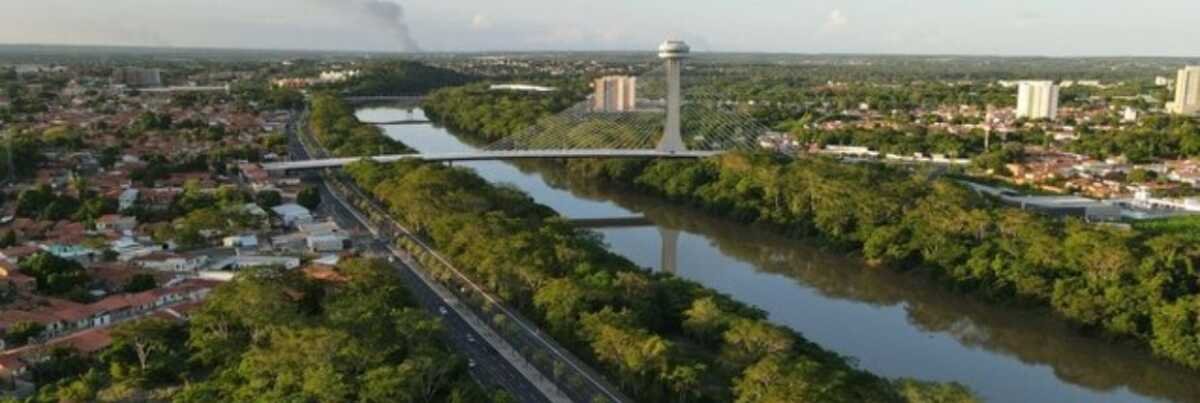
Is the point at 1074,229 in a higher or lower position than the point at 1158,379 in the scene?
higher

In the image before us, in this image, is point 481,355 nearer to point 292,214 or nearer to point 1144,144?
point 292,214

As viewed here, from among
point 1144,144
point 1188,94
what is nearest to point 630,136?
point 1144,144

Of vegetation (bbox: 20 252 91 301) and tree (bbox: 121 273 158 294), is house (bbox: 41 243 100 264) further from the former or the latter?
tree (bbox: 121 273 158 294)

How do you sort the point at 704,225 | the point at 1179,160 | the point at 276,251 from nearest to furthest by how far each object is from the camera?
the point at 276,251 → the point at 704,225 → the point at 1179,160

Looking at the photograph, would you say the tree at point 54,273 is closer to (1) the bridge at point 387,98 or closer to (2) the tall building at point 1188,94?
(1) the bridge at point 387,98

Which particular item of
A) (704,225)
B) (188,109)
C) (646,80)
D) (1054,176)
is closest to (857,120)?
(646,80)

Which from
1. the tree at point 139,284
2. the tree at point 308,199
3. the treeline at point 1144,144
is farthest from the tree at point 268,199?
the treeline at point 1144,144

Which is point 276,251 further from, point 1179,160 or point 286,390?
point 1179,160

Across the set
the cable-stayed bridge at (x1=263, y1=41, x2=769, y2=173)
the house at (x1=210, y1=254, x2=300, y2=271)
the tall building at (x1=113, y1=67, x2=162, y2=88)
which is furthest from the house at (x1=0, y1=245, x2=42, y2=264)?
the tall building at (x1=113, y1=67, x2=162, y2=88)
